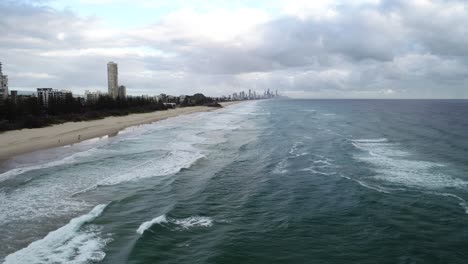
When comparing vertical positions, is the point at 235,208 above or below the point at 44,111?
below

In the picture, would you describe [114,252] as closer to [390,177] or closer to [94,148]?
Result: [390,177]

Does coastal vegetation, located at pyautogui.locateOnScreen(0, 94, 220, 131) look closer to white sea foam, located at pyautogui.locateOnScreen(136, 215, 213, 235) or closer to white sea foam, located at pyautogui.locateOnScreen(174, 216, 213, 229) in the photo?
white sea foam, located at pyautogui.locateOnScreen(136, 215, 213, 235)

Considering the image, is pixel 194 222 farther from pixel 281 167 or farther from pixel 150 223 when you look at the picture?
pixel 281 167

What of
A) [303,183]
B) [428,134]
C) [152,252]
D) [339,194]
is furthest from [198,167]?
[428,134]

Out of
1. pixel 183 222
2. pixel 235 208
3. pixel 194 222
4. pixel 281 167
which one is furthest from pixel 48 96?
pixel 194 222

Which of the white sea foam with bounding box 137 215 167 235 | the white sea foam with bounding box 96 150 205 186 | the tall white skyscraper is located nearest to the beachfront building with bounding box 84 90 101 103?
the tall white skyscraper
